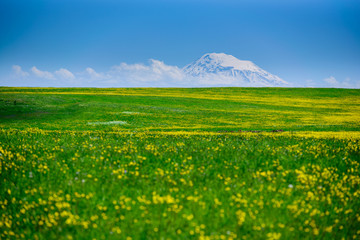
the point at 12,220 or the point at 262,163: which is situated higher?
the point at 262,163

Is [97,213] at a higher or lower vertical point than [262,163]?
lower

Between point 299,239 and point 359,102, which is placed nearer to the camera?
point 299,239

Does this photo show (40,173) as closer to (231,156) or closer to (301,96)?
(231,156)

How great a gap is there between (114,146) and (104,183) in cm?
389

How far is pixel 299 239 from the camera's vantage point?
552 centimetres

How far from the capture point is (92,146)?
11102mm

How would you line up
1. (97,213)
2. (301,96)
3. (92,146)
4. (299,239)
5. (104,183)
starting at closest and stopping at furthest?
(299,239) < (97,213) < (104,183) < (92,146) < (301,96)

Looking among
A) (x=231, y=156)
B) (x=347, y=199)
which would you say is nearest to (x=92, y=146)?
(x=231, y=156)

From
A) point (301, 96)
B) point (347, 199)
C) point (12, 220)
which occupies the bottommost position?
point (12, 220)

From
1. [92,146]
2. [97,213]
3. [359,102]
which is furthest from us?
[359,102]

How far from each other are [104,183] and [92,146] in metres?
4.02

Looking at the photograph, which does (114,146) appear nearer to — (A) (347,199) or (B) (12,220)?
(B) (12,220)

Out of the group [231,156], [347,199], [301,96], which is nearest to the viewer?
[347,199]

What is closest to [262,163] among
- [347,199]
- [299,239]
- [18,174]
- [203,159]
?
[203,159]
